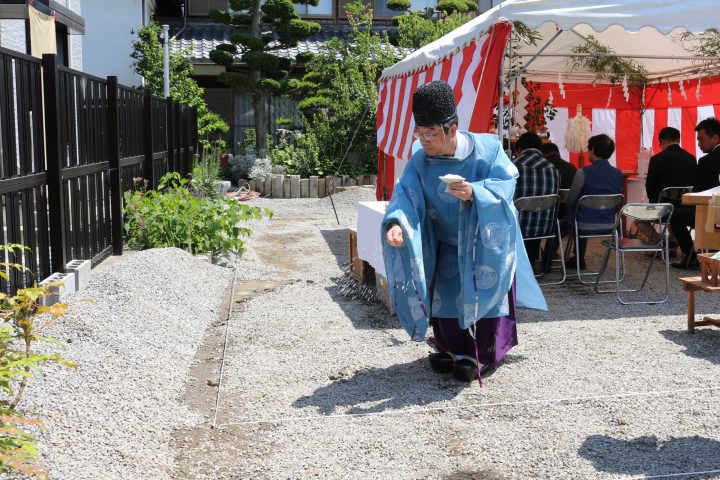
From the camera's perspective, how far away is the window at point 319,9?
20.0 m

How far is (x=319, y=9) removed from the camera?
20.1 metres

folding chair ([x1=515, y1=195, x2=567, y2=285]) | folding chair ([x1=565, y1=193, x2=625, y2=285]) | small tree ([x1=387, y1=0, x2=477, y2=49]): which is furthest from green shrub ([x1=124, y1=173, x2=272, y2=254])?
small tree ([x1=387, y1=0, x2=477, y2=49])

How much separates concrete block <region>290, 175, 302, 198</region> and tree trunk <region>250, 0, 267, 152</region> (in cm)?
193

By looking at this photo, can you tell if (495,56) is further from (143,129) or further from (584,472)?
(143,129)

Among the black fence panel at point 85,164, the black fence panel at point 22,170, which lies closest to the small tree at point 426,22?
the black fence panel at point 85,164

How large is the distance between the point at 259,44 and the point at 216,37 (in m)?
3.16

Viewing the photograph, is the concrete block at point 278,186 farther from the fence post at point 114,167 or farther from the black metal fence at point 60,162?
the fence post at point 114,167

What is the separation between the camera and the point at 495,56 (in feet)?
20.0

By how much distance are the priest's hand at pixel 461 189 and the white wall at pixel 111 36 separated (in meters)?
12.1

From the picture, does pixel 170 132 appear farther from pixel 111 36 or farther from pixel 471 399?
pixel 471 399

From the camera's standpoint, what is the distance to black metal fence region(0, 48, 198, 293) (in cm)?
472

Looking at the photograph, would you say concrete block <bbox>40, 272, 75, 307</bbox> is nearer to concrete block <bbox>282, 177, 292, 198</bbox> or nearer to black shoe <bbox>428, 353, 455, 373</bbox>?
black shoe <bbox>428, 353, 455, 373</bbox>

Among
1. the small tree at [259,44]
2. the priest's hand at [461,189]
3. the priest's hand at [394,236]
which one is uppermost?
the small tree at [259,44]

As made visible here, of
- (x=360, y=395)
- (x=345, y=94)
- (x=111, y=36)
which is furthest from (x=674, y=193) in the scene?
(x=111, y=36)
